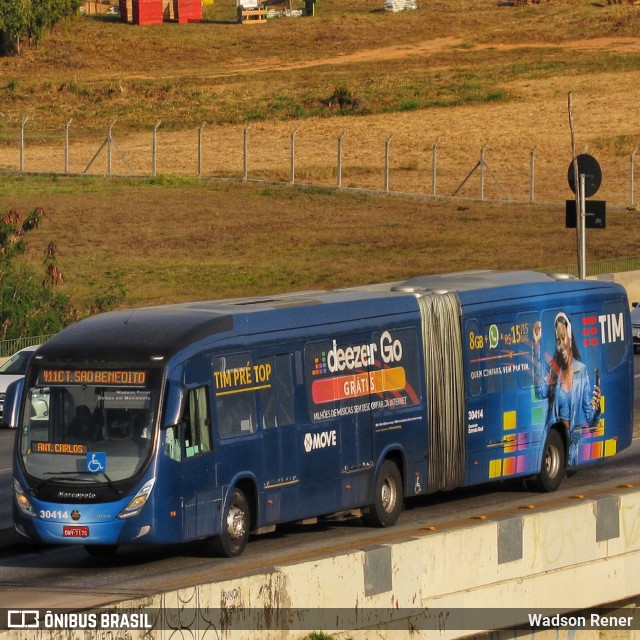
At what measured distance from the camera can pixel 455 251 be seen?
167 ft

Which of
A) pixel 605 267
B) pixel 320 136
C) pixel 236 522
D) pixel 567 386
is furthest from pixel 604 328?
pixel 320 136

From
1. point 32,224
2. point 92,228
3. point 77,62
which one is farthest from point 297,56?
point 32,224

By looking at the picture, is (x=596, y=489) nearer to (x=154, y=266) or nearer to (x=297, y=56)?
(x=154, y=266)

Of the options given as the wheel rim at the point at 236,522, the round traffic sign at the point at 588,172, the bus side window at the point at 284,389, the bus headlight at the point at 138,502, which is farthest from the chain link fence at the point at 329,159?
the bus headlight at the point at 138,502

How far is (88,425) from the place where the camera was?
15766 mm

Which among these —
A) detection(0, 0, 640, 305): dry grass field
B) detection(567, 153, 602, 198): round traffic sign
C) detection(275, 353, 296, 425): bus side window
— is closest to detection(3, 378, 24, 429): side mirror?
detection(275, 353, 296, 425): bus side window

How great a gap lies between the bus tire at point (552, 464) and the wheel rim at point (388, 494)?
10.2 ft

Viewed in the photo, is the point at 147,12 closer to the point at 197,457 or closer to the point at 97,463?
the point at 197,457

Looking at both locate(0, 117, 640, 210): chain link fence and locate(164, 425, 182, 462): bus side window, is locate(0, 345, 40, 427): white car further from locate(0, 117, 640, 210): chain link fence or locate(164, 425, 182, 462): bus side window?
locate(0, 117, 640, 210): chain link fence

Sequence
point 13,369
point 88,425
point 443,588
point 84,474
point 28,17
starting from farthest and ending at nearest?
1. point 28,17
2. point 13,369
3. point 88,425
4. point 84,474
5. point 443,588

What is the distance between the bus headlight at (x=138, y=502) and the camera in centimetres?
1541

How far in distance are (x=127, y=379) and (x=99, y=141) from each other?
6402 cm

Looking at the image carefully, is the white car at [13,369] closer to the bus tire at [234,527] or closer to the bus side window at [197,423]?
the bus tire at [234,527]

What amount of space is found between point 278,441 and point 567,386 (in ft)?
20.1
